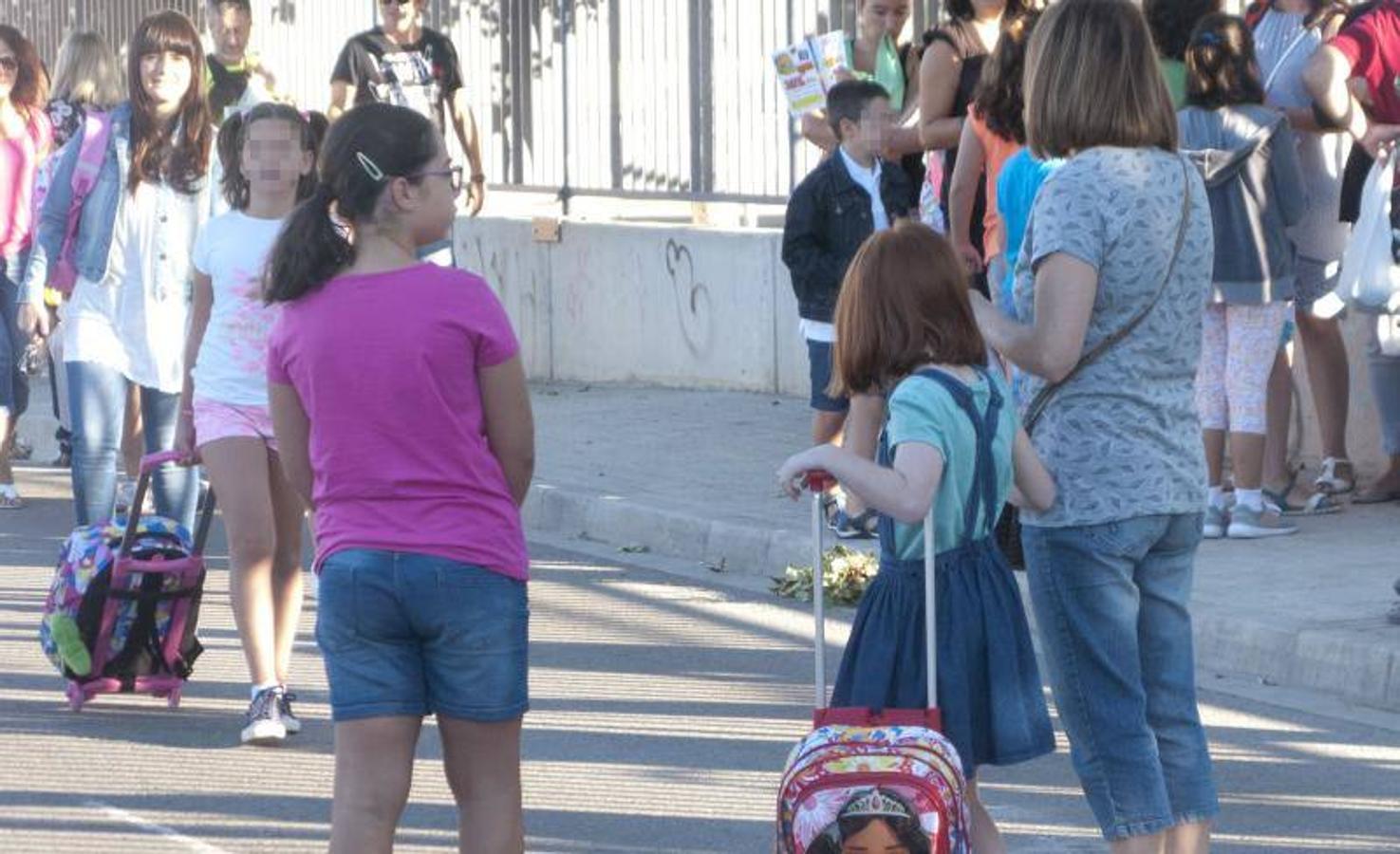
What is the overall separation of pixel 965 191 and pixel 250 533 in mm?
3155

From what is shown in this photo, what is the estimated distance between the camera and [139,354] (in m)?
8.73

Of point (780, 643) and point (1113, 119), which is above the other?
point (1113, 119)

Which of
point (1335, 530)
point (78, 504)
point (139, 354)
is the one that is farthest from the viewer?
point (1335, 530)

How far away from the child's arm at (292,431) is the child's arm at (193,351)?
2529 mm

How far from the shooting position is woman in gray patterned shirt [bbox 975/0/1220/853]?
5043 mm

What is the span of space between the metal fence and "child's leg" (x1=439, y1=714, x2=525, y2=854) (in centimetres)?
894

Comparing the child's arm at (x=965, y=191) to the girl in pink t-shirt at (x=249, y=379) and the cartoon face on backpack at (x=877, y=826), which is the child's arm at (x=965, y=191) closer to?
the girl in pink t-shirt at (x=249, y=379)

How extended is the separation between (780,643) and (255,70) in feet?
18.3

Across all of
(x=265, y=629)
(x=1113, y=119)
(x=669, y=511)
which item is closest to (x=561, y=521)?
(x=669, y=511)

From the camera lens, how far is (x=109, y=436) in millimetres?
9000

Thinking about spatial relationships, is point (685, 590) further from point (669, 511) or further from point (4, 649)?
point (4, 649)

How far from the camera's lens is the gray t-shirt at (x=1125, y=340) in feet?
16.6

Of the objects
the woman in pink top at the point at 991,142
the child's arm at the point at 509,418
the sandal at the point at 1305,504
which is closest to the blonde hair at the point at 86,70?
the woman in pink top at the point at 991,142

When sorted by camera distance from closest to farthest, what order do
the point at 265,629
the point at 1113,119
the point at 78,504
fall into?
the point at 1113,119, the point at 265,629, the point at 78,504
